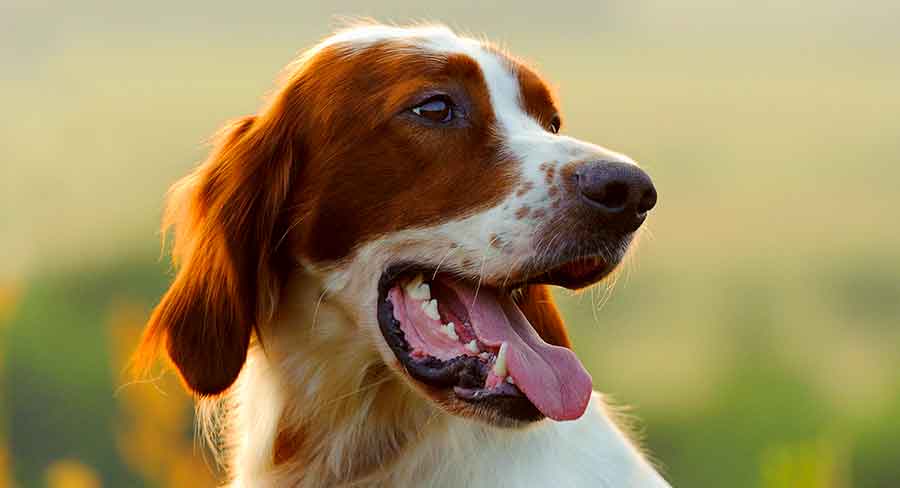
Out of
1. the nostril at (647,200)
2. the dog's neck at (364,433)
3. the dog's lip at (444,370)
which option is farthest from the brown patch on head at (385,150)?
the nostril at (647,200)

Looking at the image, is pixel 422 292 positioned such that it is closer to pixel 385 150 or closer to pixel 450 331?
pixel 450 331

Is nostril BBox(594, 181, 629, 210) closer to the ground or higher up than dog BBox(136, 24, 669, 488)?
higher up

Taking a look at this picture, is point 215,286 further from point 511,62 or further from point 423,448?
point 511,62

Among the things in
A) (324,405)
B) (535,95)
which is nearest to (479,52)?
(535,95)

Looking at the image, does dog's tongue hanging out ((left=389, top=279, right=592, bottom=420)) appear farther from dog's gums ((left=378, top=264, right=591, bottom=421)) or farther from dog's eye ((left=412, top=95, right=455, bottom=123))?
dog's eye ((left=412, top=95, right=455, bottom=123))

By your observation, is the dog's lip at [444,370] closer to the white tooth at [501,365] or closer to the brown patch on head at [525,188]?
the white tooth at [501,365]

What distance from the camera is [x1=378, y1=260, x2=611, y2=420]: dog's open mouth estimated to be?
3.33 m

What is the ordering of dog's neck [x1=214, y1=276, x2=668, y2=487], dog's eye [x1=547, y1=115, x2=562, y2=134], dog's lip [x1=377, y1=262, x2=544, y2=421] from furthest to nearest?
dog's eye [x1=547, y1=115, x2=562, y2=134]
dog's neck [x1=214, y1=276, x2=668, y2=487]
dog's lip [x1=377, y1=262, x2=544, y2=421]

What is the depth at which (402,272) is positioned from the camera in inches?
138

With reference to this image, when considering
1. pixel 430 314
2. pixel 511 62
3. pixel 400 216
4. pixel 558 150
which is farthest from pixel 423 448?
pixel 511 62

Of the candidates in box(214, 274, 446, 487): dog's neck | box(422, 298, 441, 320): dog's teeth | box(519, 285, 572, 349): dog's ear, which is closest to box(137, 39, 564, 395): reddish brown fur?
box(214, 274, 446, 487): dog's neck

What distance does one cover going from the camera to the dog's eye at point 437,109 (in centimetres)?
360

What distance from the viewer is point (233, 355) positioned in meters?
3.70

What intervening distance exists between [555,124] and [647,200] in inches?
35.0
